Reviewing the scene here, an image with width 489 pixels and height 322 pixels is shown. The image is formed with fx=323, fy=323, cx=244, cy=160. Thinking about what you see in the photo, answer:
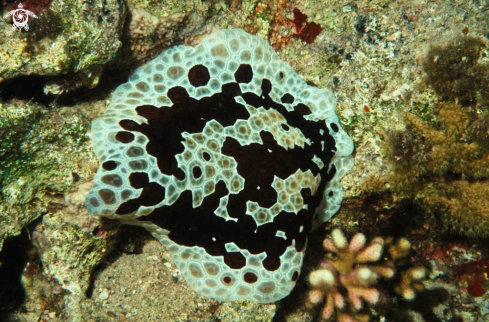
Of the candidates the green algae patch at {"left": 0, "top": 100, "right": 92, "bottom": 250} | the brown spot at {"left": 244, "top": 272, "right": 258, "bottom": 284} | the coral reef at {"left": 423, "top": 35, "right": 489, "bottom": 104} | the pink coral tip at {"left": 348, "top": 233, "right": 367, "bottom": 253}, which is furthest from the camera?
the pink coral tip at {"left": 348, "top": 233, "right": 367, "bottom": 253}

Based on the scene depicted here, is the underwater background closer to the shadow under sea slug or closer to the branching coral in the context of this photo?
the branching coral

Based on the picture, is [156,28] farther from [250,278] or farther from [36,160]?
[250,278]

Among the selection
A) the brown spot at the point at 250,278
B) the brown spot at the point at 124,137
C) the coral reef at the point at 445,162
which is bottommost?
the brown spot at the point at 250,278

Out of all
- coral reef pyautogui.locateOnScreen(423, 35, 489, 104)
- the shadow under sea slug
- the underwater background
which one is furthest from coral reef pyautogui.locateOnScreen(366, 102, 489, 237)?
the shadow under sea slug

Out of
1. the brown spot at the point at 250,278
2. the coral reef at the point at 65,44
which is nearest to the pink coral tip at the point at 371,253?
the brown spot at the point at 250,278

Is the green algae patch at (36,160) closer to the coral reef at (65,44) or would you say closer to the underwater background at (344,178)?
the underwater background at (344,178)

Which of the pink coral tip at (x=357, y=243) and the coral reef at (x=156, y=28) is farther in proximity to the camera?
the pink coral tip at (x=357, y=243)
